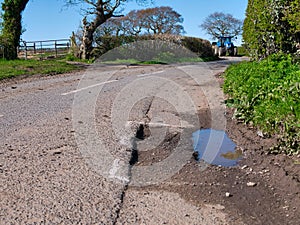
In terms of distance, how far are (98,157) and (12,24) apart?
2103 centimetres

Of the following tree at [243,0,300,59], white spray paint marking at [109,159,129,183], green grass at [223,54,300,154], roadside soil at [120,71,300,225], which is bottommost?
roadside soil at [120,71,300,225]

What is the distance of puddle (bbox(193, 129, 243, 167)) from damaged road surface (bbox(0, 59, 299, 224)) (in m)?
0.08

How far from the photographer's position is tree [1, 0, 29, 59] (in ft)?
74.1

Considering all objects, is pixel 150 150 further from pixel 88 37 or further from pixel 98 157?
pixel 88 37

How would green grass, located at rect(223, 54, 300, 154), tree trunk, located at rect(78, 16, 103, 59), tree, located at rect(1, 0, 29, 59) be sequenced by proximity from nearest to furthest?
green grass, located at rect(223, 54, 300, 154), tree, located at rect(1, 0, 29, 59), tree trunk, located at rect(78, 16, 103, 59)

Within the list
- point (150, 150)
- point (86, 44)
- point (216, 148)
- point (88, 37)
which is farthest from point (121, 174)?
point (86, 44)

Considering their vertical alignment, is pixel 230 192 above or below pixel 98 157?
below

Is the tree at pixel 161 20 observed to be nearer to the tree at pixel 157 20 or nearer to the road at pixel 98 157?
the tree at pixel 157 20

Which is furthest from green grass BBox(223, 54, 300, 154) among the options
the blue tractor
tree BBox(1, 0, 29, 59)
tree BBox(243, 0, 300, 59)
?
the blue tractor

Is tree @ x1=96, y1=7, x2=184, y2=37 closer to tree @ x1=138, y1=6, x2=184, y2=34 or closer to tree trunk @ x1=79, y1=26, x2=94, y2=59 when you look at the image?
tree @ x1=138, y1=6, x2=184, y2=34

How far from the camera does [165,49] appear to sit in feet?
92.7

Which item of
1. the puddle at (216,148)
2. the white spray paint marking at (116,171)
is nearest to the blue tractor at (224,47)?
the puddle at (216,148)

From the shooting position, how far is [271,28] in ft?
29.0

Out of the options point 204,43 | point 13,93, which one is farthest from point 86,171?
Answer: point 204,43
